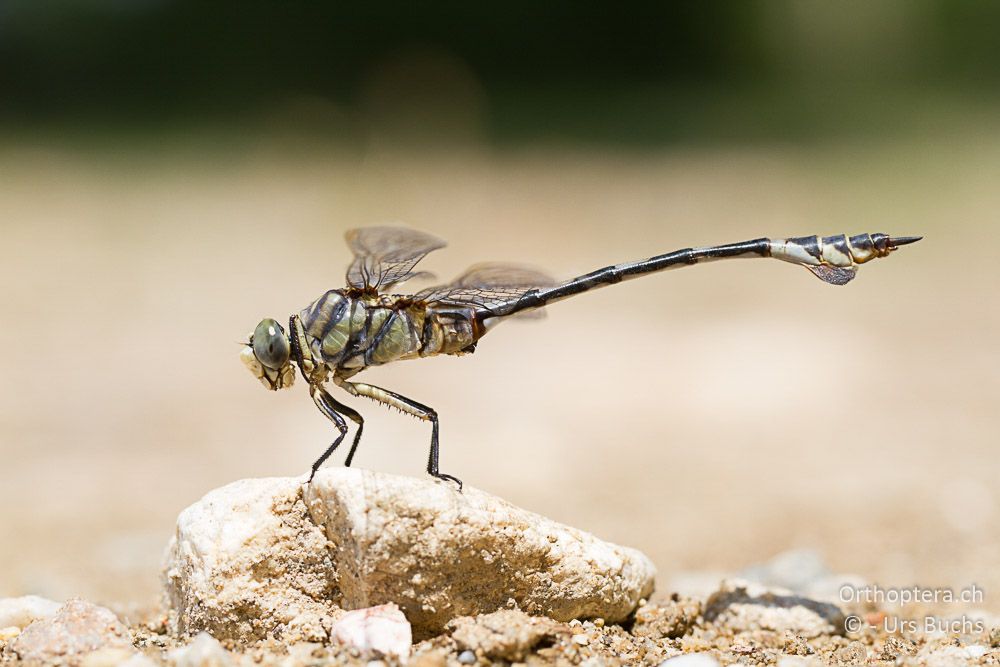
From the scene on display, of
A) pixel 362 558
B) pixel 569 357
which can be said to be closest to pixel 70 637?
pixel 362 558

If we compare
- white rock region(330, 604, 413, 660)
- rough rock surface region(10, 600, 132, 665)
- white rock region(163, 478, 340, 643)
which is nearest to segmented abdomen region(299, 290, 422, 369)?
white rock region(163, 478, 340, 643)

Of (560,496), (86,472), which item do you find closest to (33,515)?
(86,472)

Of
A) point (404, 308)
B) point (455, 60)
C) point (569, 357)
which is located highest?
point (455, 60)

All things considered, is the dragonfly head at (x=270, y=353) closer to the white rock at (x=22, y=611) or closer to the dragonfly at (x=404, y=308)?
the dragonfly at (x=404, y=308)

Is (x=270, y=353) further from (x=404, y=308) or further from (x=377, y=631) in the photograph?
(x=377, y=631)

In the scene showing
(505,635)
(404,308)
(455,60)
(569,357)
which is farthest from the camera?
(455,60)

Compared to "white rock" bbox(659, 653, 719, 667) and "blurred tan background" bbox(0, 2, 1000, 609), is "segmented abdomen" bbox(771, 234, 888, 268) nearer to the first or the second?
"blurred tan background" bbox(0, 2, 1000, 609)

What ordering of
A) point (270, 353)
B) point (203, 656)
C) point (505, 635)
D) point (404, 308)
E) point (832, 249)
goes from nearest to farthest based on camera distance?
point (203, 656) → point (505, 635) → point (270, 353) → point (404, 308) → point (832, 249)

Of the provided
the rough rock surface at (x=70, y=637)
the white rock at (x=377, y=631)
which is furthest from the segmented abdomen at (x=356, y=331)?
the rough rock surface at (x=70, y=637)
